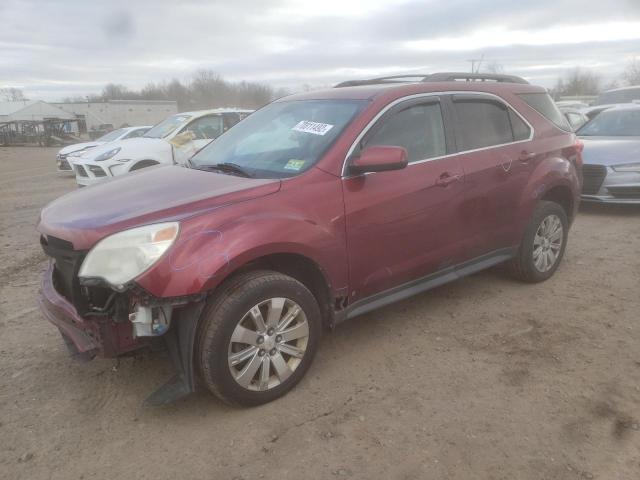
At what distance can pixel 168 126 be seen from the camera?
966cm

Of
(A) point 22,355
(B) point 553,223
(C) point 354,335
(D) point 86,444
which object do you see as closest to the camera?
(D) point 86,444

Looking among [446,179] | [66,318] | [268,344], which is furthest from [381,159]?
[66,318]

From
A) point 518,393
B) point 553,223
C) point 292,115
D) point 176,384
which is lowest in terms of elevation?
point 518,393

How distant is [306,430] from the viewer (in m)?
2.79

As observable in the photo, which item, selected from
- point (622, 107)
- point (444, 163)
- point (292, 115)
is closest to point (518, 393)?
point (444, 163)

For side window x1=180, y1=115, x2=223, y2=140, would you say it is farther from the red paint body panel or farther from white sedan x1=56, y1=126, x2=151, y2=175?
the red paint body panel

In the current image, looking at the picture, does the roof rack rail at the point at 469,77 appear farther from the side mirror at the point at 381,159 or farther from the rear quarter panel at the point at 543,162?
the side mirror at the point at 381,159

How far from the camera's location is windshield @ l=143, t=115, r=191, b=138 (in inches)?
371

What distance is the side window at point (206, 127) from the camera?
9453 mm

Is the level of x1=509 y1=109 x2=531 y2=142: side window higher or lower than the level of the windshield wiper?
higher

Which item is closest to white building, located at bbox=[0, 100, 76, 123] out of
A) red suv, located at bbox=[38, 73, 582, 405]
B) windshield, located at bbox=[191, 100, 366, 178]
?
windshield, located at bbox=[191, 100, 366, 178]

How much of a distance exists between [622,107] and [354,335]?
773 cm

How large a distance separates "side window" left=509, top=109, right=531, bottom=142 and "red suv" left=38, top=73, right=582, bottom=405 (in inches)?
1.1

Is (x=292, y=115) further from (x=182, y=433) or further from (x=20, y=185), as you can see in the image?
(x=20, y=185)
